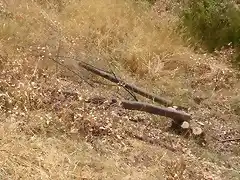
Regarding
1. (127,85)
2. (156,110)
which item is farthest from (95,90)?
(156,110)

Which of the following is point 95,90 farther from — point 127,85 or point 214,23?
point 214,23

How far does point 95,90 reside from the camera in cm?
431

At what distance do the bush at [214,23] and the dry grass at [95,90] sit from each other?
0.26 meters

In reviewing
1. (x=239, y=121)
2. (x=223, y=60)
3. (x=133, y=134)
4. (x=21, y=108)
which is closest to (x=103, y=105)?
(x=133, y=134)

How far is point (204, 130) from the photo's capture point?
4.16m

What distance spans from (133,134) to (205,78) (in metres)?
1.54

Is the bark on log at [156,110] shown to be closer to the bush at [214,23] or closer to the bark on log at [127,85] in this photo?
the bark on log at [127,85]

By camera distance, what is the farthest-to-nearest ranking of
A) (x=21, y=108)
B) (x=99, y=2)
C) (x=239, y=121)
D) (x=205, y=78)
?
(x=99, y=2)
(x=205, y=78)
(x=239, y=121)
(x=21, y=108)

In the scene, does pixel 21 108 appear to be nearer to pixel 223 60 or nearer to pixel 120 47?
pixel 120 47

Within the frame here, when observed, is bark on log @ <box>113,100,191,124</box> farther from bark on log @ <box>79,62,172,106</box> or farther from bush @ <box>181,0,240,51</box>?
bush @ <box>181,0,240,51</box>

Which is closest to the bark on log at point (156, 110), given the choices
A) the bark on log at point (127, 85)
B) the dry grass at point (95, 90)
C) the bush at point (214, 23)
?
the dry grass at point (95, 90)

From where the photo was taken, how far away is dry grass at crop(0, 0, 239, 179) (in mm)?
3312

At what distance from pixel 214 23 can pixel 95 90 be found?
6.64ft

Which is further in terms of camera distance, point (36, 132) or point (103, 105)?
point (103, 105)
